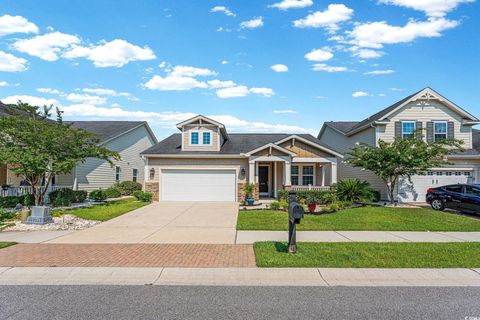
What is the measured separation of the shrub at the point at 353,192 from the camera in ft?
60.8

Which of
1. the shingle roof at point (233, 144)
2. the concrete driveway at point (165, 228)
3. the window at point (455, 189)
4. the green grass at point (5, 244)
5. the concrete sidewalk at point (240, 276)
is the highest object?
the shingle roof at point (233, 144)

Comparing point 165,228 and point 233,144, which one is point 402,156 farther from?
point 165,228

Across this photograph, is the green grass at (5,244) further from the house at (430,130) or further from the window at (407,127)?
the window at (407,127)

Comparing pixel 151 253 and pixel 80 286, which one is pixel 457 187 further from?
pixel 80 286

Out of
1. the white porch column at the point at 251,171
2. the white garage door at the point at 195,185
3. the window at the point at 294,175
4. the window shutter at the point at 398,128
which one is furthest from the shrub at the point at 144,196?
the window shutter at the point at 398,128

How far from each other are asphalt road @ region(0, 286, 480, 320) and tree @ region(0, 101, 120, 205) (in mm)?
10251

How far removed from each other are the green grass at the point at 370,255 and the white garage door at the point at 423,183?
12.1m

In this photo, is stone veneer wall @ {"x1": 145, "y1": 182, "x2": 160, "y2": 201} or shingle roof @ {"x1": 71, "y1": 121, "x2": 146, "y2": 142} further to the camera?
shingle roof @ {"x1": 71, "y1": 121, "x2": 146, "y2": 142}

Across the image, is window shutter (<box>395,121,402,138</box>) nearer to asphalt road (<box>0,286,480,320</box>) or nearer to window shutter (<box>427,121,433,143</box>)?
window shutter (<box>427,121,433,143</box>)

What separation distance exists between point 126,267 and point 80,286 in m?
1.08

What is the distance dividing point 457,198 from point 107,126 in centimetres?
2483

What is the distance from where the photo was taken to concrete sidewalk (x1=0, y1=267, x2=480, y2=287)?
224 inches

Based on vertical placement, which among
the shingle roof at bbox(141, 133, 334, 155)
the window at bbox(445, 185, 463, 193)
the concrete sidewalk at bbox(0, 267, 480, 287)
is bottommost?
the concrete sidewalk at bbox(0, 267, 480, 287)

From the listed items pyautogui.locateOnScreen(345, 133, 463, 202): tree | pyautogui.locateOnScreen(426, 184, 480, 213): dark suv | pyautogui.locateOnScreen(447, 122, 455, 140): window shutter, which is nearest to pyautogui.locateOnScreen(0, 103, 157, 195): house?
pyautogui.locateOnScreen(345, 133, 463, 202): tree
